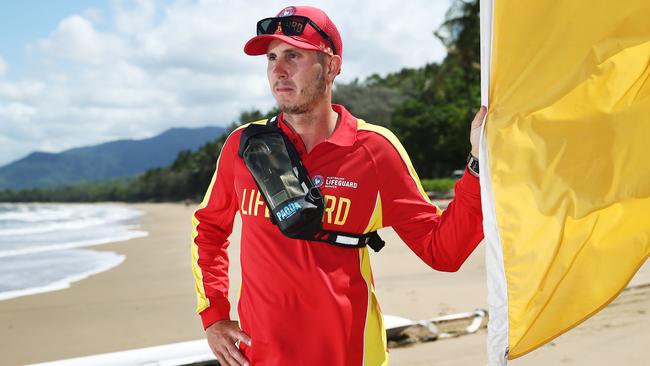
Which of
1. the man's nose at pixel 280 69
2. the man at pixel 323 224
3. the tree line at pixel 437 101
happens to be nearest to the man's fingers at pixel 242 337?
the man at pixel 323 224

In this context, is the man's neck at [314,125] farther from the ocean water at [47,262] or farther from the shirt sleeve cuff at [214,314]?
the ocean water at [47,262]

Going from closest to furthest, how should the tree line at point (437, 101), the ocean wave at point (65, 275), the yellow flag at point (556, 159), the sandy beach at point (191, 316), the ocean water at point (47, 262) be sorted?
the yellow flag at point (556, 159), the sandy beach at point (191, 316), the ocean wave at point (65, 275), the ocean water at point (47, 262), the tree line at point (437, 101)

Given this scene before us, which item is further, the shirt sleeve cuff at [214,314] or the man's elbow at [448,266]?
the shirt sleeve cuff at [214,314]

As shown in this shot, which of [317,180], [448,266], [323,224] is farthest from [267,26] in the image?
[448,266]

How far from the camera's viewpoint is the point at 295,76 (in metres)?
2.31

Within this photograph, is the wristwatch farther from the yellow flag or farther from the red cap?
the red cap

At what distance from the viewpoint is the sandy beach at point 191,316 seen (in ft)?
16.5

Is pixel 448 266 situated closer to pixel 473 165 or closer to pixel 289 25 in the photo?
pixel 473 165

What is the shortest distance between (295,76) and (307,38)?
0.14 m

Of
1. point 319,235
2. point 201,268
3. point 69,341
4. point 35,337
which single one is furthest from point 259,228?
point 35,337

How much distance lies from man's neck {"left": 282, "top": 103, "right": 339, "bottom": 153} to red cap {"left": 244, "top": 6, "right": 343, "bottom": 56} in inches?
9.1

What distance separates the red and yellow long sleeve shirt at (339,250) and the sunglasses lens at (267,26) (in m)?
0.38

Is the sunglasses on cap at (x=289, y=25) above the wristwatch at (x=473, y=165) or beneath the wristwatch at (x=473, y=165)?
above

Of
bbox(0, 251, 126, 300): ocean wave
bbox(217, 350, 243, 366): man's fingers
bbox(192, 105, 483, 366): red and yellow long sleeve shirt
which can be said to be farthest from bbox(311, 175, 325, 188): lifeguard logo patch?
bbox(0, 251, 126, 300): ocean wave
